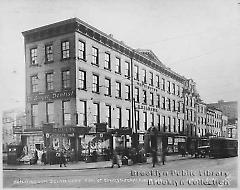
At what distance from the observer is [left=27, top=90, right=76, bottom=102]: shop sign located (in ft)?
29.1

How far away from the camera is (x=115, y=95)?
909 centimetres

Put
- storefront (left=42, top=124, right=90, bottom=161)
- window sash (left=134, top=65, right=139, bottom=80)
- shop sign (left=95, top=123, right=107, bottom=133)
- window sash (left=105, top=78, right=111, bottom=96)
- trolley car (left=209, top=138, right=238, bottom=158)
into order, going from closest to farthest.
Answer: trolley car (left=209, top=138, right=238, bottom=158)
storefront (left=42, top=124, right=90, bottom=161)
shop sign (left=95, top=123, right=107, bottom=133)
window sash (left=105, top=78, right=111, bottom=96)
window sash (left=134, top=65, right=139, bottom=80)

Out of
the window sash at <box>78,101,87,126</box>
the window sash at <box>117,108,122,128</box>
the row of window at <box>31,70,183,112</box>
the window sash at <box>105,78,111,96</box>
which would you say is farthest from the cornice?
the window sash at <box>78,101,87,126</box>

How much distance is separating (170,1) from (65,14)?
1920 mm

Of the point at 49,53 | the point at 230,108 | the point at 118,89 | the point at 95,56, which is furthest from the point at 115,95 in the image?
the point at 230,108

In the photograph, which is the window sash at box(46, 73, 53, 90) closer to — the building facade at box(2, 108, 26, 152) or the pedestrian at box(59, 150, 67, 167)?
the building facade at box(2, 108, 26, 152)

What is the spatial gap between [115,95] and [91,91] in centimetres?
47

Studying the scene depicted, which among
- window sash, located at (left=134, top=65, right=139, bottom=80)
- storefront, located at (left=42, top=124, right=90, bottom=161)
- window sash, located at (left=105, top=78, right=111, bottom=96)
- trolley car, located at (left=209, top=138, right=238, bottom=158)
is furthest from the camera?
window sash, located at (left=134, top=65, right=139, bottom=80)

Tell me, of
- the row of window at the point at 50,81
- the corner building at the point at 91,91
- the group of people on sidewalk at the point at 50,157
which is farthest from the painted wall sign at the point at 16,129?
the row of window at the point at 50,81

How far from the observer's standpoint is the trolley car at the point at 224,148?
28.5ft

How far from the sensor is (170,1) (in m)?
8.72

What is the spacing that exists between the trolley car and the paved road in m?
0.10

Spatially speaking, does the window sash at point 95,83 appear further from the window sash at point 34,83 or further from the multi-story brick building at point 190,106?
the multi-story brick building at point 190,106

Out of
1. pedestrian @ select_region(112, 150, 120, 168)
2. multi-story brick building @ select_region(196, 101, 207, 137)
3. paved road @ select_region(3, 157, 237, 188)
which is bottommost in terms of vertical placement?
paved road @ select_region(3, 157, 237, 188)
